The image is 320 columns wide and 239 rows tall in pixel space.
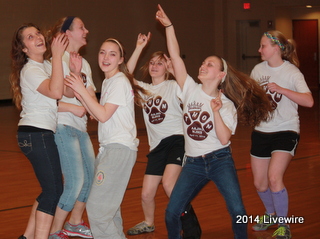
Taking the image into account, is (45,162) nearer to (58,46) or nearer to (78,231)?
(58,46)

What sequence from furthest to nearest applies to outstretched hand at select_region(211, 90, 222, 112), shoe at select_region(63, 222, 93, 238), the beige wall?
the beige wall < shoe at select_region(63, 222, 93, 238) < outstretched hand at select_region(211, 90, 222, 112)

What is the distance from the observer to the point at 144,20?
17781 millimetres

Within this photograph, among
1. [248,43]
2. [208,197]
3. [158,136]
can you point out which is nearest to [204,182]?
[158,136]

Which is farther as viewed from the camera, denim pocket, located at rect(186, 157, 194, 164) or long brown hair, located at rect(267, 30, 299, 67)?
long brown hair, located at rect(267, 30, 299, 67)

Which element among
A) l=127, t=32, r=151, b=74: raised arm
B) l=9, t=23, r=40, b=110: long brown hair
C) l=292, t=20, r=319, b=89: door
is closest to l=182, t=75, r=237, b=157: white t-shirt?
l=127, t=32, r=151, b=74: raised arm

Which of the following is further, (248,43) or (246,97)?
(248,43)

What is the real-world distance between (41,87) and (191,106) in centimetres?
101

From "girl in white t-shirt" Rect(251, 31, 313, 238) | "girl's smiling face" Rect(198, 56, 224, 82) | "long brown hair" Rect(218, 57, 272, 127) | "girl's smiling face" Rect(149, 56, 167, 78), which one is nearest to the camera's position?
"girl's smiling face" Rect(198, 56, 224, 82)

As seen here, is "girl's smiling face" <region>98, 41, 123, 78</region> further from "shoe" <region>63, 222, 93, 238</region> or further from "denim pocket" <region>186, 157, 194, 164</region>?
"shoe" <region>63, 222, 93, 238</region>

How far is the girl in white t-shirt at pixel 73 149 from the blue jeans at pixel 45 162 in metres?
0.31

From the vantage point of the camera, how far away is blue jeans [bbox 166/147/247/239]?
10.8 ft

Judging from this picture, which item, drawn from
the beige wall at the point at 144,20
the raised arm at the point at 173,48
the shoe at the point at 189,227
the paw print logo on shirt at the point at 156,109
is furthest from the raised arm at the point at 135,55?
the beige wall at the point at 144,20

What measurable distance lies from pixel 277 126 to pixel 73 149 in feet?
5.26

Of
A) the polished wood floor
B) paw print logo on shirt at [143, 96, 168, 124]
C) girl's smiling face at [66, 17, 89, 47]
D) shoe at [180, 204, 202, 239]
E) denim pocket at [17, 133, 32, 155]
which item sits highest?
girl's smiling face at [66, 17, 89, 47]
